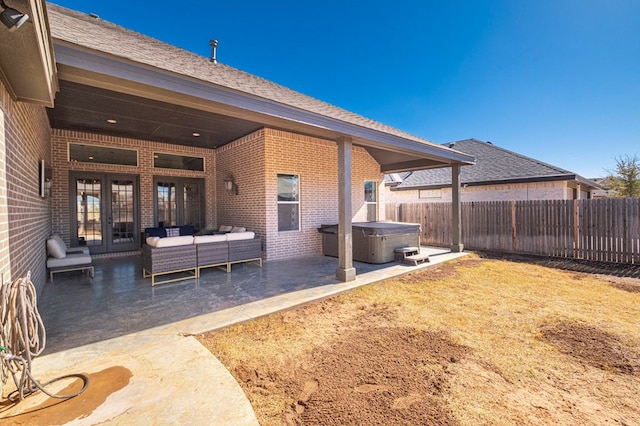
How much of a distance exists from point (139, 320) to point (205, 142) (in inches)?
238

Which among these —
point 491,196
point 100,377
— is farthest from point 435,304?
point 491,196

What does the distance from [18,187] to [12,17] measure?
243 cm

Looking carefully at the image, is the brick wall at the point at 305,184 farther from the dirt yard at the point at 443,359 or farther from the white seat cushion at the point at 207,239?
the dirt yard at the point at 443,359

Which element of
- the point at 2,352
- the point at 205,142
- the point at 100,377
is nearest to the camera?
the point at 2,352

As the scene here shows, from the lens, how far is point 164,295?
4363mm

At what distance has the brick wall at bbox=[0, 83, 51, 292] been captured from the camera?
8.05 feet

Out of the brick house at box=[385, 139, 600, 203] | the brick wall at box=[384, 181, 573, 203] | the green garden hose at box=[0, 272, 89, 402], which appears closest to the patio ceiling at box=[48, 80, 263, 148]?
the green garden hose at box=[0, 272, 89, 402]

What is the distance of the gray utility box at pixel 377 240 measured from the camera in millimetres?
6797

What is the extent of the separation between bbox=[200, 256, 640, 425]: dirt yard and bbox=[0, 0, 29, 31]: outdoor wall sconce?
283 cm

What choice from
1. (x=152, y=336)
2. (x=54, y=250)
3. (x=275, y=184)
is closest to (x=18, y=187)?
(x=152, y=336)

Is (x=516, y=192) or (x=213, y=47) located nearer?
(x=213, y=47)

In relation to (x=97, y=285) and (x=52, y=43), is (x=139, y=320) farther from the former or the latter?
(x=52, y=43)

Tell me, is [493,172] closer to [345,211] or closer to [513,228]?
[513,228]

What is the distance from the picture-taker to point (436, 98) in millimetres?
12664
